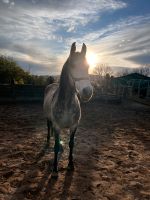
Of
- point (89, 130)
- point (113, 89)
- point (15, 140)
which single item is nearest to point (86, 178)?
point (15, 140)

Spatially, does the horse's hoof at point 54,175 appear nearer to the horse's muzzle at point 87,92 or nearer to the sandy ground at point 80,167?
the sandy ground at point 80,167

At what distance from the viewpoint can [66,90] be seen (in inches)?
192

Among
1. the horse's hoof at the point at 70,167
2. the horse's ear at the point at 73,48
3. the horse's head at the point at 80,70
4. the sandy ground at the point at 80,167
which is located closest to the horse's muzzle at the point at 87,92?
the horse's head at the point at 80,70

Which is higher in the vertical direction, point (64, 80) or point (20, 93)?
point (64, 80)

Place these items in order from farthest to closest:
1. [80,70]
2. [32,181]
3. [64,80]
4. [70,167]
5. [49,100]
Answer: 1. [49,100]
2. [70,167]
3. [64,80]
4. [32,181]
5. [80,70]

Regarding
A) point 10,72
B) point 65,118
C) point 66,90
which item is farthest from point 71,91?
point 10,72

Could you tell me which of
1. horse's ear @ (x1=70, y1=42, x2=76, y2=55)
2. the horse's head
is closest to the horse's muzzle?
the horse's head

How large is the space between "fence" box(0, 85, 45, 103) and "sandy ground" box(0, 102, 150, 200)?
786 cm

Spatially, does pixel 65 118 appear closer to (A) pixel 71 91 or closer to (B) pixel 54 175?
(A) pixel 71 91

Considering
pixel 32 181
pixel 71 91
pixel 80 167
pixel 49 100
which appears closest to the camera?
pixel 32 181

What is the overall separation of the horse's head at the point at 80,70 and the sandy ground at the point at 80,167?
1735mm

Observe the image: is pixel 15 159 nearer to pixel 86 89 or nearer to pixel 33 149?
pixel 33 149

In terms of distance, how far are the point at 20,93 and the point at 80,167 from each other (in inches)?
498

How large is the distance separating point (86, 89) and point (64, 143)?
11.2ft
